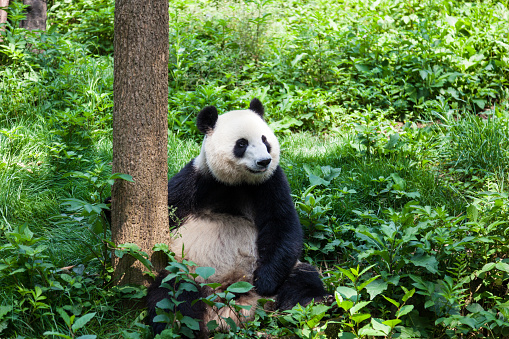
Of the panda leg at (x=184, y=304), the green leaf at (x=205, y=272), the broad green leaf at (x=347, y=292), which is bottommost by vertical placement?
the panda leg at (x=184, y=304)

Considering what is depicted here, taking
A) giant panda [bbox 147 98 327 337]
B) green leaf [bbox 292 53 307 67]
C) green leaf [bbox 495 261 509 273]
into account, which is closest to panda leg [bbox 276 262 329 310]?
giant panda [bbox 147 98 327 337]

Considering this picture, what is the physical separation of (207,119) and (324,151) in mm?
2169

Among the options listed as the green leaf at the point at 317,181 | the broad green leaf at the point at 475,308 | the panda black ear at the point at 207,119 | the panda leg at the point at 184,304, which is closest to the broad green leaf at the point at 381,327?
the broad green leaf at the point at 475,308

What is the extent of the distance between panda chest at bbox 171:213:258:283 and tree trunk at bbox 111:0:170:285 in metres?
0.31

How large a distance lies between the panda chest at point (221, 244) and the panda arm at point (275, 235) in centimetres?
9

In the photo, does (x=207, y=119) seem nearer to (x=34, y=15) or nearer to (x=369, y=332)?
(x=369, y=332)

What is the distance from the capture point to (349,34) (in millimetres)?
7246

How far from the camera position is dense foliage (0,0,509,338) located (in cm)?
307

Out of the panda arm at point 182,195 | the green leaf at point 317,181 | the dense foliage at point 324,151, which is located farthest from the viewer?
the green leaf at point 317,181

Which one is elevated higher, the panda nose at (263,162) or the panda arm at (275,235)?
the panda nose at (263,162)

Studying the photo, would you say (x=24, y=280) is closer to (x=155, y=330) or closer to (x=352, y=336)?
(x=155, y=330)

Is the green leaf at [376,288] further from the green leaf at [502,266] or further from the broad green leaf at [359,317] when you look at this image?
the green leaf at [502,266]

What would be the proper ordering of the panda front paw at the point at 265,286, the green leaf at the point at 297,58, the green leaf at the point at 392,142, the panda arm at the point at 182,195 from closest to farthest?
the panda front paw at the point at 265,286 → the panda arm at the point at 182,195 → the green leaf at the point at 392,142 → the green leaf at the point at 297,58

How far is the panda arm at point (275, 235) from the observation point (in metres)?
3.50
